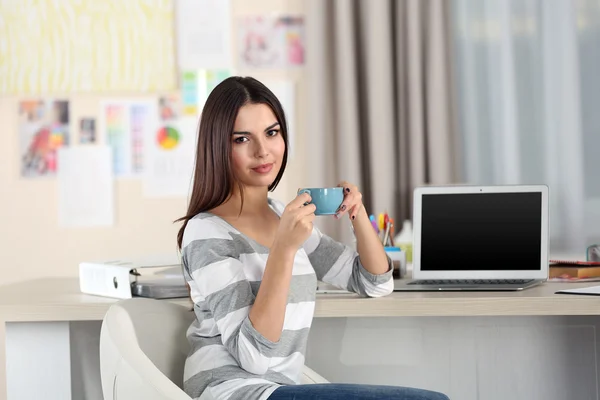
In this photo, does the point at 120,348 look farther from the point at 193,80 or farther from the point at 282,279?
the point at 193,80

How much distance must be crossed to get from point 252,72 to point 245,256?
192 cm

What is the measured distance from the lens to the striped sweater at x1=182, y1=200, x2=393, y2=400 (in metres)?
1.27

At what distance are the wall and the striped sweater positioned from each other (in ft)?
5.93

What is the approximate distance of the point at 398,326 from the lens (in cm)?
170

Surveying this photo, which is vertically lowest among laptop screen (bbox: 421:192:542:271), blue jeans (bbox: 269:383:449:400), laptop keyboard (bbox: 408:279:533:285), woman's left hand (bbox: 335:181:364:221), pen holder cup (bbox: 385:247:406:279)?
blue jeans (bbox: 269:383:449:400)

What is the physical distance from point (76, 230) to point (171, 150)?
1.68 feet

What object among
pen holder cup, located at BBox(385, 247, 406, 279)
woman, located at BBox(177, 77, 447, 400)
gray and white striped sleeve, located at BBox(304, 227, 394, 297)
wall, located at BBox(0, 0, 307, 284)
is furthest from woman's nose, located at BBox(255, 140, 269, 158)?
wall, located at BBox(0, 0, 307, 284)

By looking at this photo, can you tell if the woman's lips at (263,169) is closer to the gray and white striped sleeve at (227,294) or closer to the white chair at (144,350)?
the gray and white striped sleeve at (227,294)

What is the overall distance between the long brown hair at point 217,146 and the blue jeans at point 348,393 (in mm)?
365

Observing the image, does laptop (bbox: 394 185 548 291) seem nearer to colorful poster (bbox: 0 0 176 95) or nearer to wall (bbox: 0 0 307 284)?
wall (bbox: 0 0 307 284)

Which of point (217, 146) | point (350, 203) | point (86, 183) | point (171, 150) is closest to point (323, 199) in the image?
point (350, 203)

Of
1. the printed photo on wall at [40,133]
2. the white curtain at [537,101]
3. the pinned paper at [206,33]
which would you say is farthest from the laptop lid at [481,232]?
the printed photo on wall at [40,133]

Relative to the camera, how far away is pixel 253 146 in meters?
1.42

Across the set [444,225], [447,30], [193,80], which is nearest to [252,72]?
[193,80]
